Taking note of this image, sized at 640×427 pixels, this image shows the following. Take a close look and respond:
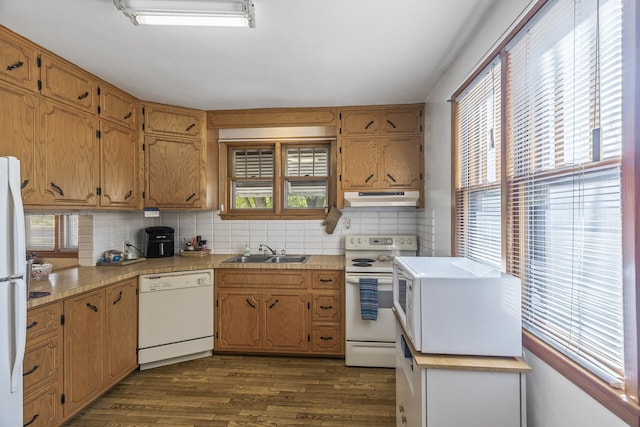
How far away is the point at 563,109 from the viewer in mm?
1127

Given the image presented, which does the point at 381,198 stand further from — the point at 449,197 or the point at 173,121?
the point at 173,121

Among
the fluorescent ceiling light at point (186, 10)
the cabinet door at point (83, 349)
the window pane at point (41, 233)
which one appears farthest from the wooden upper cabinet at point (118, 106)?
the cabinet door at point (83, 349)

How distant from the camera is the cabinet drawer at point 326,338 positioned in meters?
2.95

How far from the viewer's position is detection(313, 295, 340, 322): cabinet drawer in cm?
295

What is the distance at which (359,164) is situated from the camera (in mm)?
3195

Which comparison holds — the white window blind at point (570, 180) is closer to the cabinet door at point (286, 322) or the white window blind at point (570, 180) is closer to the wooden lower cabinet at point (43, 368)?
the cabinet door at point (286, 322)

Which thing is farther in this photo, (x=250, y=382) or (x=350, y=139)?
(x=350, y=139)

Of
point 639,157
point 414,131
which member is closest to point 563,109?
point 639,157

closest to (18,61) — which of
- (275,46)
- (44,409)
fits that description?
(275,46)

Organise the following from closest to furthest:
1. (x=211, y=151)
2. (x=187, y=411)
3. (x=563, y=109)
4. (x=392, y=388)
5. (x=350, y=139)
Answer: (x=563, y=109) → (x=187, y=411) → (x=392, y=388) → (x=350, y=139) → (x=211, y=151)

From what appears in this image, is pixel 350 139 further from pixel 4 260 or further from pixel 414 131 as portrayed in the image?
pixel 4 260

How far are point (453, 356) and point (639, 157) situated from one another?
949 mm

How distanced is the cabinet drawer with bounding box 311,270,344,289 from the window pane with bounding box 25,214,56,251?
2385mm

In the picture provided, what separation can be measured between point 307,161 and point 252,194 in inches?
29.7
